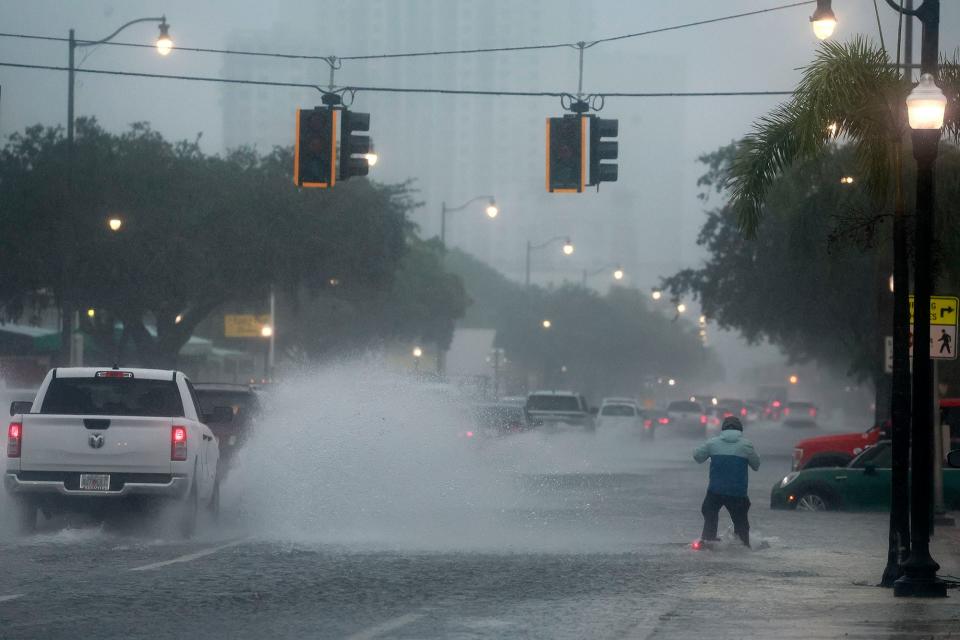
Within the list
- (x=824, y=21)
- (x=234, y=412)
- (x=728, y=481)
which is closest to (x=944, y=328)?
(x=728, y=481)

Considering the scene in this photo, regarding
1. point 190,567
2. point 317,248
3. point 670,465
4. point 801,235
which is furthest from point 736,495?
point 317,248

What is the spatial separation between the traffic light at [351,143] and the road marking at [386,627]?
11.2m

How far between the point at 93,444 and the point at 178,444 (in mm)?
899

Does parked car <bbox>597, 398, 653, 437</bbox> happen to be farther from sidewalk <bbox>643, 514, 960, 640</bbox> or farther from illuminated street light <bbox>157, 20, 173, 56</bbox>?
sidewalk <bbox>643, 514, 960, 640</bbox>

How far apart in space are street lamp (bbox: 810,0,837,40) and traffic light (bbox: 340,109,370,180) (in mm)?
6287

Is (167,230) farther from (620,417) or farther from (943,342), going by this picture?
(943,342)

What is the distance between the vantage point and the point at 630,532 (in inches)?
768

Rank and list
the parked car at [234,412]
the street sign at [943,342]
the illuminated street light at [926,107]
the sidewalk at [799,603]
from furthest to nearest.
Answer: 1. the parked car at [234,412]
2. the street sign at [943,342]
3. the illuminated street light at [926,107]
4. the sidewalk at [799,603]

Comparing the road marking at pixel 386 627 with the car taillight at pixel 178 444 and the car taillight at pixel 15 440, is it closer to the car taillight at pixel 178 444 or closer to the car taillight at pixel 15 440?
the car taillight at pixel 178 444

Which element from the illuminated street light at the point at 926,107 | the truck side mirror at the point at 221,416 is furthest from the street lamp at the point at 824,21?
the truck side mirror at the point at 221,416

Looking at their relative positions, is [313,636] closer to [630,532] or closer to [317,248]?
[630,532]

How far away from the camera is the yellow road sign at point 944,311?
1897cm

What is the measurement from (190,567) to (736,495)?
6305mm

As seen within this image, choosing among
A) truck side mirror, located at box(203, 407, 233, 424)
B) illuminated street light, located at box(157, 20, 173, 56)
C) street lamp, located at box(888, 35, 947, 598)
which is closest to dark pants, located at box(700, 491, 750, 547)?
street lamp, located at box(888, 35, 947, 598)
